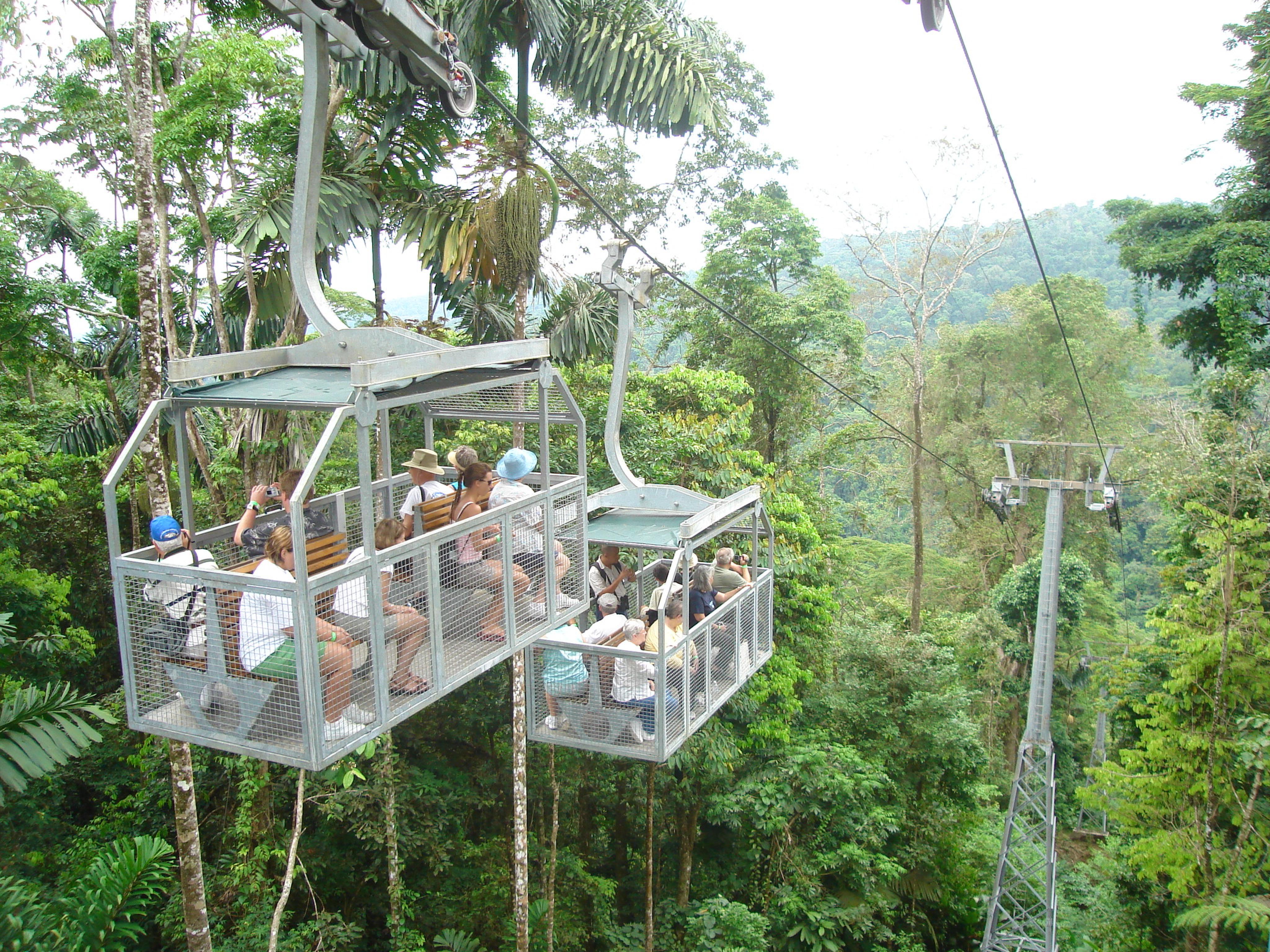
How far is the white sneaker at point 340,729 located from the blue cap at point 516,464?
225 cm

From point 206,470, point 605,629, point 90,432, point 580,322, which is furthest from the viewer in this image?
point 90,432

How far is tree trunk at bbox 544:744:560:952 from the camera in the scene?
10.5 meters

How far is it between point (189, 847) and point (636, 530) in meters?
3.92

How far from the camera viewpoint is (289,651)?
154 inches

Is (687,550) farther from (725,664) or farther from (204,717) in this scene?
(204,717)

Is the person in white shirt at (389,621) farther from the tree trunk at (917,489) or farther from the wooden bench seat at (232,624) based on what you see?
the tree trunk at (917,489)

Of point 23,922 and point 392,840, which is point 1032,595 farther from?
point 23,922

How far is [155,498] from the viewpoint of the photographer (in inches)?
246

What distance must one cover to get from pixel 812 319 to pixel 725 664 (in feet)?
46.0

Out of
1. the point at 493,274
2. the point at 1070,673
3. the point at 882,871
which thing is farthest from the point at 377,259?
the point at 1070,673

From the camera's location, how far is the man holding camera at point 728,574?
7590 mm

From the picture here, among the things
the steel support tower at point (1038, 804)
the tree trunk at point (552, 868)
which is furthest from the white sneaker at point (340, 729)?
the steel support tower at point (1038, 804)

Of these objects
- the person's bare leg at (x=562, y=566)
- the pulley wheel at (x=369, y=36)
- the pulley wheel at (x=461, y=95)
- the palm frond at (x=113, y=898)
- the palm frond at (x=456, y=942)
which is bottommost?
the palm frond at (x=456, y=942)

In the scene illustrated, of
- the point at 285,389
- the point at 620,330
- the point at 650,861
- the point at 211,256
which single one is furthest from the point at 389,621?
the point at 650,861
